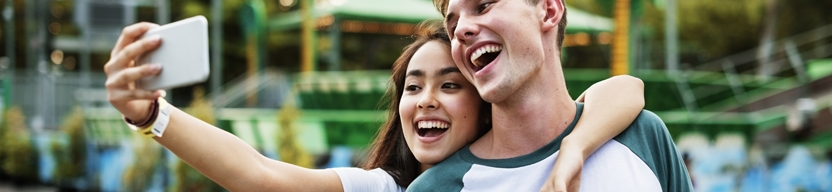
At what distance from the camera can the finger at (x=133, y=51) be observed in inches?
70.0

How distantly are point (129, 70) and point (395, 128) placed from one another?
1.17 metres

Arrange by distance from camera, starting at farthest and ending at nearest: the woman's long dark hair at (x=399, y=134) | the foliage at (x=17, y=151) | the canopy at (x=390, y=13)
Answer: the canopy at (x=390, y=13) < the foliage at (x=17, y=151) < the woman's long dark hair at (x=399, y=134)

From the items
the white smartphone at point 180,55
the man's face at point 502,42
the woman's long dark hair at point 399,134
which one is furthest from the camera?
the woman's long dark hair at point 399,134

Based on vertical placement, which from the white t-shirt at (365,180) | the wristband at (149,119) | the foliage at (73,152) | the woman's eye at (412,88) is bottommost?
the foliage at (73,152)

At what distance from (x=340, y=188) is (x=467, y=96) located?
0.43 m

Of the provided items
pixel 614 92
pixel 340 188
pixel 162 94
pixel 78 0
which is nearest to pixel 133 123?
pixel 162 94

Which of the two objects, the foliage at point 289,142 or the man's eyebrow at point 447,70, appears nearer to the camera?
the man's eyebrow at point 447,70

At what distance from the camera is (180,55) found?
1736 millimetres

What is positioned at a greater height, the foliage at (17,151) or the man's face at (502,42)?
the man's face at (502,42)

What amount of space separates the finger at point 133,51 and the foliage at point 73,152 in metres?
11.9

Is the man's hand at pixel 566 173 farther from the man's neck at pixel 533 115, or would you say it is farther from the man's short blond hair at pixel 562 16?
the man's short blond hair at pixel 562 16

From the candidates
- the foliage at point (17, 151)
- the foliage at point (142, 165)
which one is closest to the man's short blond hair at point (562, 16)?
the foliage at point (142, 165)

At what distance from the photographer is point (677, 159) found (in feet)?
7.19

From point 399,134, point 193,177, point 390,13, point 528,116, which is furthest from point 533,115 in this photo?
point 390,13
